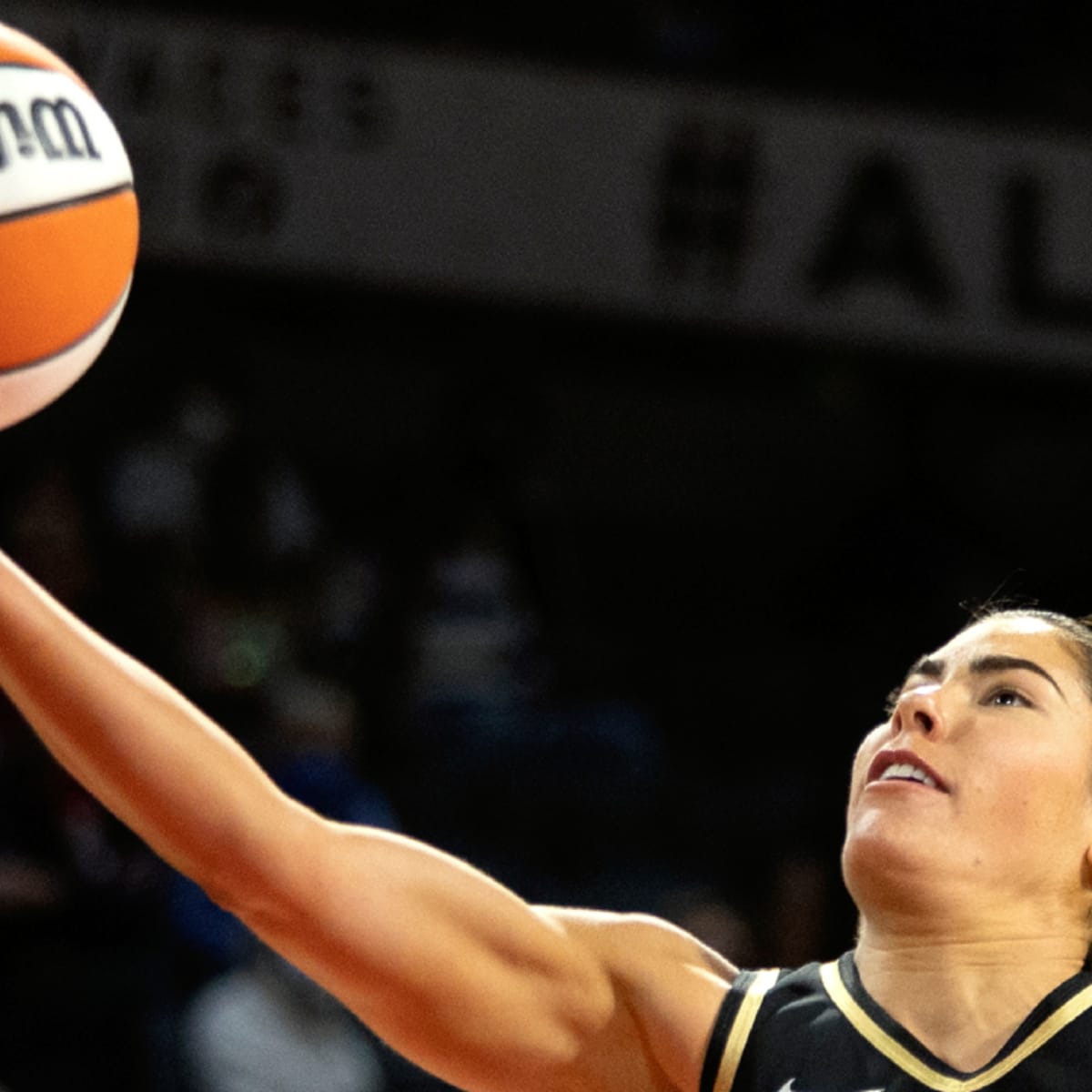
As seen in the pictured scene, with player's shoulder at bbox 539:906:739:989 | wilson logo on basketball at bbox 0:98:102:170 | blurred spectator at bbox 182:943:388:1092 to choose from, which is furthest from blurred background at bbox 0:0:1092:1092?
wilson logo on basketball at bbox 0:98:102:170

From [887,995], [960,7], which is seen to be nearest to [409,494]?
[960,7]

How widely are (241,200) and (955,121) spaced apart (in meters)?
2.35

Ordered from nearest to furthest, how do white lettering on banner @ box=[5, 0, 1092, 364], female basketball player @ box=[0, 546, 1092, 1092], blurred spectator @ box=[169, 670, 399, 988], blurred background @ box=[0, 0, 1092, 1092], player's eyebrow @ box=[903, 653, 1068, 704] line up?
female basketball player @ box=[0, 546, 1092, 1092] < player's eyebrow @ box=[903, 653, 1068, 704] < blurred spectator @ box=[169, 670, 399, 988] < blurred background @ box=[0, 0, 1092, 1092] < white lettering on banner @ box=[5, 0, 1092, 364]

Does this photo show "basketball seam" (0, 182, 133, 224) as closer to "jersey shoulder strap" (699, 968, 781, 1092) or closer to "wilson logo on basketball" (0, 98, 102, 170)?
"wilson logo on basketball" (0, 98, 102, 170)

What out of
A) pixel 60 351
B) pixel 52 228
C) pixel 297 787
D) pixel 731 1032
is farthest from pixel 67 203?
pixel 297 787

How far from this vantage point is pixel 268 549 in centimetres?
644

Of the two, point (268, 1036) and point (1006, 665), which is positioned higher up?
point (1006, 665)

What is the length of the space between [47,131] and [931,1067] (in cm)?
147

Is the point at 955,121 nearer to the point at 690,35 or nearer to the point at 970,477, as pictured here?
the point at 690,35

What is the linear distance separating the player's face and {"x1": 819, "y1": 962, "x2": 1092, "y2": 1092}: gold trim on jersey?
0.43 ft

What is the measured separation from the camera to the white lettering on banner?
6.78 m

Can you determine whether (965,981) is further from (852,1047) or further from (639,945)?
(639,945)

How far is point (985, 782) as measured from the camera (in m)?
2.50

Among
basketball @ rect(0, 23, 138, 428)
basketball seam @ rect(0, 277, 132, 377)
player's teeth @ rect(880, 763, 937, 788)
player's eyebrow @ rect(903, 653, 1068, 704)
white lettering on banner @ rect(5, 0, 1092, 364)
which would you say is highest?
basketball @ rect(0, 23, 138, 428)
